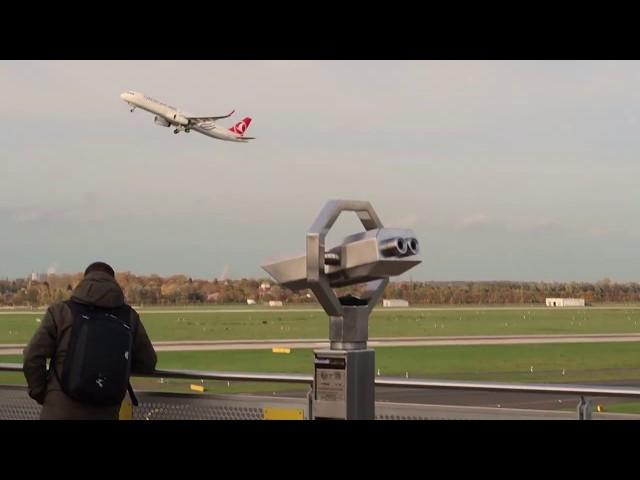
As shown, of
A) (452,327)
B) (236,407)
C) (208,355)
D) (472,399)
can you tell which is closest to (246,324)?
(452,327)

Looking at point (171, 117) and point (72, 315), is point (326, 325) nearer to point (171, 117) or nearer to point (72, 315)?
point (171, 117)

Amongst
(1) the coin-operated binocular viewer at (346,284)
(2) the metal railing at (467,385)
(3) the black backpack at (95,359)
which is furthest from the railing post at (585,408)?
(3) the black backpack at (95,359)

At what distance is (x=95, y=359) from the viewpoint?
12.5 feet

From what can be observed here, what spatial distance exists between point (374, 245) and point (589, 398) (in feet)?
4.98

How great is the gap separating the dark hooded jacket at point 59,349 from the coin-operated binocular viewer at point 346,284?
3.51 ft

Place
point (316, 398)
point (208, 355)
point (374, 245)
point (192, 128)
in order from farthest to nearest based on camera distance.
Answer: point (192, 128) < point (208, 355) < point (316, 398) < point (374, 245)

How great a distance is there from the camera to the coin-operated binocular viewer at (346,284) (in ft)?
9.27

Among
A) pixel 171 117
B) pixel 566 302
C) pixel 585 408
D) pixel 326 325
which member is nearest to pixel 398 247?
pixel 585 408

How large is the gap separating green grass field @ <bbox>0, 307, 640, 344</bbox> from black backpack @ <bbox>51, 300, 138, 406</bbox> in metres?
57.4

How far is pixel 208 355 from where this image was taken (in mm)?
44188

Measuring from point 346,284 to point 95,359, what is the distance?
1340 millimetres

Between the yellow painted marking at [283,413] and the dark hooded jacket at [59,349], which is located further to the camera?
the yellow painted marking at [283,413]

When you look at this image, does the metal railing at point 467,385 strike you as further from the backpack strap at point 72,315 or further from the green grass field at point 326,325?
the green grass field at point 326,325
